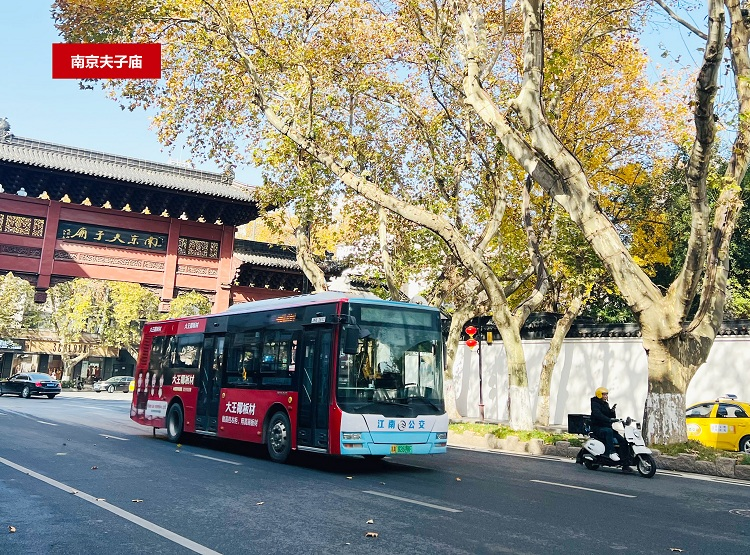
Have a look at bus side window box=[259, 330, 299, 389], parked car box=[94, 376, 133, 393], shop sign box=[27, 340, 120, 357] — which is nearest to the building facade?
bus side window box=[259, 330, 299, 389]

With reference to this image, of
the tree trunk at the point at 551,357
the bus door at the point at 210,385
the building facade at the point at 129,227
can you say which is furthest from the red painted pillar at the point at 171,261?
the tree trunk at the point at 551,357

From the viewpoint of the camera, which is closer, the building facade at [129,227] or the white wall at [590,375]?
the white wall at [590,375]

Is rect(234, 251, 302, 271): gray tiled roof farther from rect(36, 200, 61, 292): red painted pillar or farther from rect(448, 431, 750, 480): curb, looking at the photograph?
rect(448, 431, 750, 480): curb

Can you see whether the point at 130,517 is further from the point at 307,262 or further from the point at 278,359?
the point at 307,262

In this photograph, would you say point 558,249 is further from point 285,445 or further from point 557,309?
point 285,445

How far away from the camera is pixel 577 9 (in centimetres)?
Result: 1781

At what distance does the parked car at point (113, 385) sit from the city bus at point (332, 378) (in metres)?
36.5

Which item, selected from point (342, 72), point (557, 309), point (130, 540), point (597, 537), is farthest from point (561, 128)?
point (130, 540)

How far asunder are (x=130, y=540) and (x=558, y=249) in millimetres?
15526

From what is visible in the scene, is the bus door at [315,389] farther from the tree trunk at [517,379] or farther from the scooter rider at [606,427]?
the tree trunk at [517,379]

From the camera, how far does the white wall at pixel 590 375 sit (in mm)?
20531

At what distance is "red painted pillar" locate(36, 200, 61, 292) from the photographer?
27609mm

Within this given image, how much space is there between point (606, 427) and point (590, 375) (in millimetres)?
13653

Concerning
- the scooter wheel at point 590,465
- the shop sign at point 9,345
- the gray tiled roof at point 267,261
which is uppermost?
the gray tiled roof at point 267,261
